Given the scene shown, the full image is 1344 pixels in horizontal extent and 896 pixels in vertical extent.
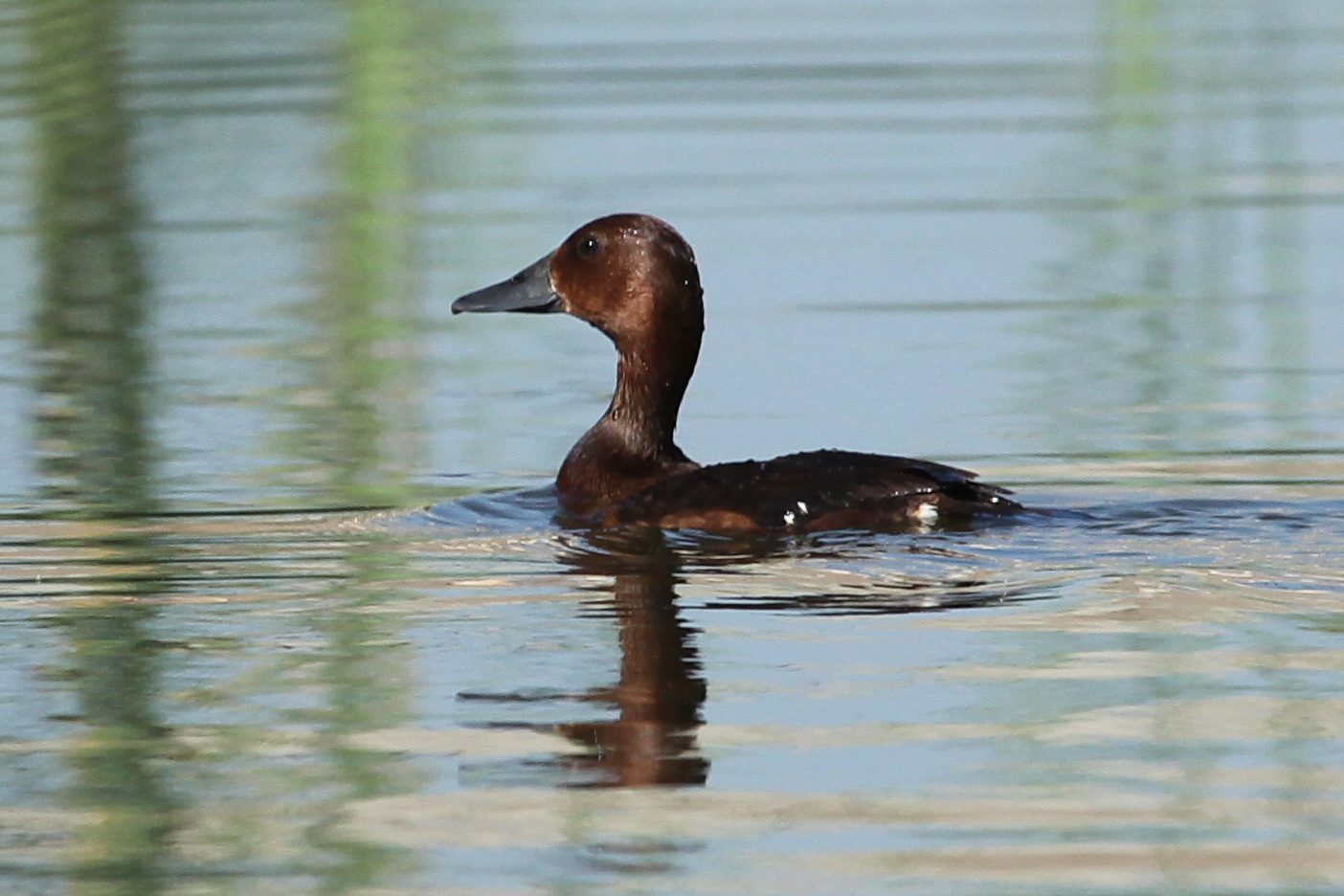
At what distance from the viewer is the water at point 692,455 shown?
450 cm

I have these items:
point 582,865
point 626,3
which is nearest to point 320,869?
point 582,865

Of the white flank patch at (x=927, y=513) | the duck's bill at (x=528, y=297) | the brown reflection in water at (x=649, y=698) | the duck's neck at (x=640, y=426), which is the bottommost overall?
the brown reflection in water at (x=649, y=698)

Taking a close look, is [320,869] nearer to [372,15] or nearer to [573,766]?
[573,766]

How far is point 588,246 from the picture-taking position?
8.39 metres

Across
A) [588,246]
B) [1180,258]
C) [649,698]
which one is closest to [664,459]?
[588,246]

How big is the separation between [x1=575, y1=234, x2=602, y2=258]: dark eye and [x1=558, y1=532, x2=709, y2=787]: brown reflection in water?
1908 mm

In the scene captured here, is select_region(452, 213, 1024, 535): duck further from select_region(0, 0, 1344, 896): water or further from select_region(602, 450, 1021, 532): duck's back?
select_region(0, 0, 1344, 896): water

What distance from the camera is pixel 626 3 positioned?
70.5 feet

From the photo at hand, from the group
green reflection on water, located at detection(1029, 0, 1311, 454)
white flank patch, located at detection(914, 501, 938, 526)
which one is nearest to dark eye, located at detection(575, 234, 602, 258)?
green reflection on water, located at detection(1029, 0, 1311, 454)

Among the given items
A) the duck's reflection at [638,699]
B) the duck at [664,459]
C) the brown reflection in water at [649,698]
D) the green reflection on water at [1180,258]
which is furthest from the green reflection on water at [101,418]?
the green reflection on water at [1180,258]

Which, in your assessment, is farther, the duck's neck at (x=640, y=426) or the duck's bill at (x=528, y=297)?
the duck's bill at (x=528, y=297)

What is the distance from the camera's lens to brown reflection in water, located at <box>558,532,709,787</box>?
4781 mm

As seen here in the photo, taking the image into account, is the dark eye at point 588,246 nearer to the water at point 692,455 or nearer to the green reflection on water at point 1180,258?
the water at point 692,455

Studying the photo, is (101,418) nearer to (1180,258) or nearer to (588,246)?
(588,246)
